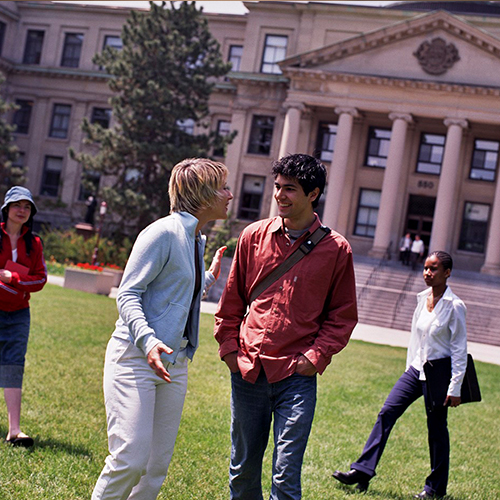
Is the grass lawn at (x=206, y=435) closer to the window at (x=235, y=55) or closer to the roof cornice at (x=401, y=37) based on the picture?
the roof cornice at (x=401, y=37)

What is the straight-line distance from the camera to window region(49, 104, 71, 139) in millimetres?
56188

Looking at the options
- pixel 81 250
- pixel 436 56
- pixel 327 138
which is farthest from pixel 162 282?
pixel 327 138

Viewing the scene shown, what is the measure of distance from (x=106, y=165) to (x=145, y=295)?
3699cm

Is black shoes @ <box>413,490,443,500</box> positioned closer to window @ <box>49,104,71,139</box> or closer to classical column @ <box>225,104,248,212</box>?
classical column @ <box>225,104,248,212</box>

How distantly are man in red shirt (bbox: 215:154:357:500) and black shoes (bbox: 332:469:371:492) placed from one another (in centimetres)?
210

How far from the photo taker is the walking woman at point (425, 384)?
6.75 meters

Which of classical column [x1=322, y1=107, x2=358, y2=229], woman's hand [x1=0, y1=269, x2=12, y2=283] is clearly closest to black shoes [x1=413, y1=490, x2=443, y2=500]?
woman's hand [x1=0, y1=269, x2=12, y2=283]

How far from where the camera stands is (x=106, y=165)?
40.4 m

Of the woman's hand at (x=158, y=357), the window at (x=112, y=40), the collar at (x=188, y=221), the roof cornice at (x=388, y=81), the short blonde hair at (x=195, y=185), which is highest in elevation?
the window at (x=112, y=40)

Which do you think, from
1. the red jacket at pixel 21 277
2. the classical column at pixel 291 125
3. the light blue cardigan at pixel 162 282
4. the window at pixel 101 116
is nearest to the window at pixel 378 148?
the classical column at pixel 291 125

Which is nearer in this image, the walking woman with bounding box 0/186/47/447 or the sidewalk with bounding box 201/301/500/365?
the walking woman with bounding box 0/186/47/447

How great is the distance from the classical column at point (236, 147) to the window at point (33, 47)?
17845 millimetres

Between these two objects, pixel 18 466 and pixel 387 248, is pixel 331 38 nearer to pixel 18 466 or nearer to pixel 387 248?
pixel 387 248

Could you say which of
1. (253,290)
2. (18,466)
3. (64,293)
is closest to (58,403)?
(18,466)
